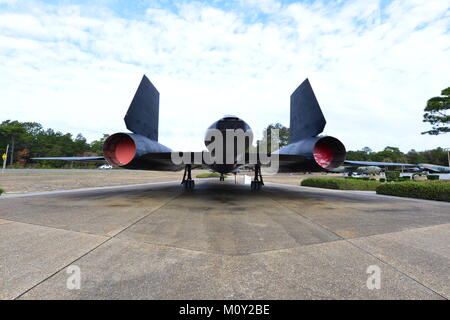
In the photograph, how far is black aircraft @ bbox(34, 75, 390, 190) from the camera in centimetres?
500

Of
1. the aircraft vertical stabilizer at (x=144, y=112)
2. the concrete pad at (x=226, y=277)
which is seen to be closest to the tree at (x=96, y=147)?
the aircraft vertical stabilizer at (x=144, y=112)

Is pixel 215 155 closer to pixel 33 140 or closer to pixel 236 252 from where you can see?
pixel 236 252

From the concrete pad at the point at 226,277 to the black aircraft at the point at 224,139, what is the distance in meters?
3.39

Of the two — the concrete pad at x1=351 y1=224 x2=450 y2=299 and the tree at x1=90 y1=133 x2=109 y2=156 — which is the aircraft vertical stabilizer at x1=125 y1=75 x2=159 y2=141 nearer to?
the concrete pad at x1=351 y1=224 x2=450 y2=299

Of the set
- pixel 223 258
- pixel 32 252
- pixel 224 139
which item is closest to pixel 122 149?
pixel 224 139

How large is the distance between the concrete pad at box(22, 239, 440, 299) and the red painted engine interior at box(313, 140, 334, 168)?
338cm

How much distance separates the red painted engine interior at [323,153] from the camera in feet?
16.8

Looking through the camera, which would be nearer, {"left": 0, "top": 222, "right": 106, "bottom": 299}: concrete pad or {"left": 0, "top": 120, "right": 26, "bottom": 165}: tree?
{"left": 0, "top": 222, "right": 106, "bottom": 299}: concrete pad

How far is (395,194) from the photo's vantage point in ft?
24.7

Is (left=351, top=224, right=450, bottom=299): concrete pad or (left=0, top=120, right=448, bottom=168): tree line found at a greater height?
(left=0, top=120, right=448, bottom=168): tree line
